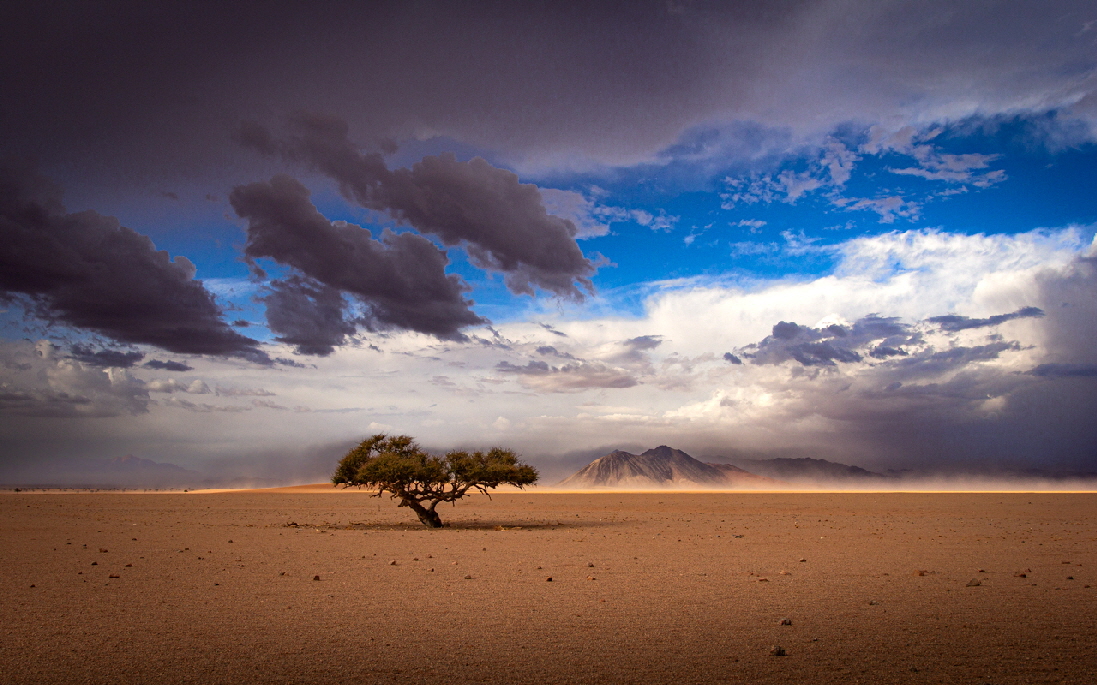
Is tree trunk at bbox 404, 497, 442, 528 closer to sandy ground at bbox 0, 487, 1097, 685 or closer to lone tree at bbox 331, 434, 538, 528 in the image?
lone tree at bbox 331, 434, 538, 528

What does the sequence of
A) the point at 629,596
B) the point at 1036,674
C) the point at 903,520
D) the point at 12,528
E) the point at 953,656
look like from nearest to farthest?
the point at 1036,674
the point at 953,656
the point at 629,596
the point at 12,528
the point at 903,520

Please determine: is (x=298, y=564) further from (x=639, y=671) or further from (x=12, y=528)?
(x=12, y=528)

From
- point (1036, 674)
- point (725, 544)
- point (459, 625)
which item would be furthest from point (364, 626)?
point (725, 544)

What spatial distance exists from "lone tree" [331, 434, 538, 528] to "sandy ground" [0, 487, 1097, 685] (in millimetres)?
7658

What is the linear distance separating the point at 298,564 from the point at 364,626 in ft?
28.9

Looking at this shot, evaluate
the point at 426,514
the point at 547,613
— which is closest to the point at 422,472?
the point at 426,514

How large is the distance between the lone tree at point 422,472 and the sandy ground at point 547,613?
766 cm

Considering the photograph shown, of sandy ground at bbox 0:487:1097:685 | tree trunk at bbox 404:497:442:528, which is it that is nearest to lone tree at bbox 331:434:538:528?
tree trunk at bbox 404:497:442:528

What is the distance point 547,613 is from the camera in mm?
11508

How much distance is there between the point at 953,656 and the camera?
887 centimetres

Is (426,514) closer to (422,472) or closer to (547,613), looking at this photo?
(422,472)

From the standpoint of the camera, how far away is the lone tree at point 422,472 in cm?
3077

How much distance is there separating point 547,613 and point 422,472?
20368mm

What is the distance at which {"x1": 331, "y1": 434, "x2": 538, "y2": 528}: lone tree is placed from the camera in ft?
101
